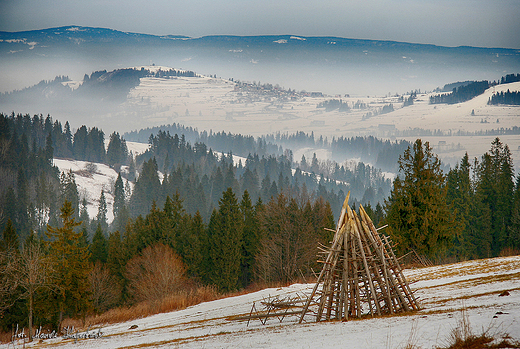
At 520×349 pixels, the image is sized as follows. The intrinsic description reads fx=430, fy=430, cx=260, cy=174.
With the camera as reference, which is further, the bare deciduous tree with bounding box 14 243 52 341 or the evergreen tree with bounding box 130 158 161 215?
the evergreen tree with bounding box 130 158 161 215

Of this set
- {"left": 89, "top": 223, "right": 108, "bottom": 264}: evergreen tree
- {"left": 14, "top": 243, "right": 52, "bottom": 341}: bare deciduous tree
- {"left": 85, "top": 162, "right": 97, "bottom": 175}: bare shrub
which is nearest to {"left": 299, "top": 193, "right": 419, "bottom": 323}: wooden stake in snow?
{"left": 14, "top": 243, "right": 52, "bottom": 341}: bare deciduous tree

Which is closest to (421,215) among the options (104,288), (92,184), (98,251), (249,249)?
(249,249)

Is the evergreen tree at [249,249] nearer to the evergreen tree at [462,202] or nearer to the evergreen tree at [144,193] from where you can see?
the evergreen tree at [462,202]

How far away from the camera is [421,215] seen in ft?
127

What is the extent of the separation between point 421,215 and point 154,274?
101 ft

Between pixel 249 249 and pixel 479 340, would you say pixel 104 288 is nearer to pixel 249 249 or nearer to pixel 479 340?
pixel 249 249

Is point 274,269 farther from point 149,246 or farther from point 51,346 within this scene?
point 51,346

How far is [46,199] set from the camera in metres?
144

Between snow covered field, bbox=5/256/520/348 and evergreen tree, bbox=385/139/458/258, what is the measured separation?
13740 millimetres

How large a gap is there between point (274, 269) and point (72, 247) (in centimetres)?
2737

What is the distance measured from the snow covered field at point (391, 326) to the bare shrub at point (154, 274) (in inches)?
855

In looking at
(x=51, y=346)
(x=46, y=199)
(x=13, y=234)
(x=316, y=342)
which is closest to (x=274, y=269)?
(x=13, y=234)

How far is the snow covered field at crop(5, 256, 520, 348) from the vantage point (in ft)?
39.9

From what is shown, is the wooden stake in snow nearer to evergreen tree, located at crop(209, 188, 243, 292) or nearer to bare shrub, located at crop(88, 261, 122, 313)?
evergreen tree, located at crop(209, 188, 243, 292)
